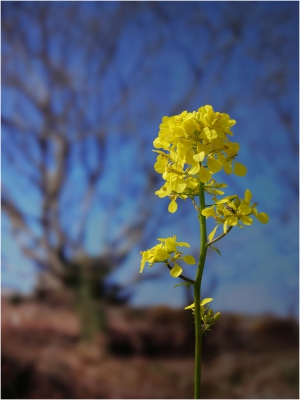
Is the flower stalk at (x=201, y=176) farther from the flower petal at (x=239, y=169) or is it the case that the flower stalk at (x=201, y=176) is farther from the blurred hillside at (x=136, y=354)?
the blurred hillside at (x=136, y=354)

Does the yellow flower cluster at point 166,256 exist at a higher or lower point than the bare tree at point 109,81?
lower

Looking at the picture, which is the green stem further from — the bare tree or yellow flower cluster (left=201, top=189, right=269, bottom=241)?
the bare tree

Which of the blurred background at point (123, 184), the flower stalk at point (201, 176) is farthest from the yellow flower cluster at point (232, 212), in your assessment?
the blurred background at point (123, 184)

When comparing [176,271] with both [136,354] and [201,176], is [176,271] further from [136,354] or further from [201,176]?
[136,354]

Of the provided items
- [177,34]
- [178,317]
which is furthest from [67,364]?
[177,34]

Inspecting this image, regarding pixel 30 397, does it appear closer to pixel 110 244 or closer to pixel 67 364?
pixel 67 364

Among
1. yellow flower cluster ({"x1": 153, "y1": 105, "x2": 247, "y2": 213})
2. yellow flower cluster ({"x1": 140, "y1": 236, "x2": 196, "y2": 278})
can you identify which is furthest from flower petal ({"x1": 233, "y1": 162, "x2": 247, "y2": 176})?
yellow flower cluster ({"x1": 140, "y1": 236, "x2": 196, "y2": 278})
